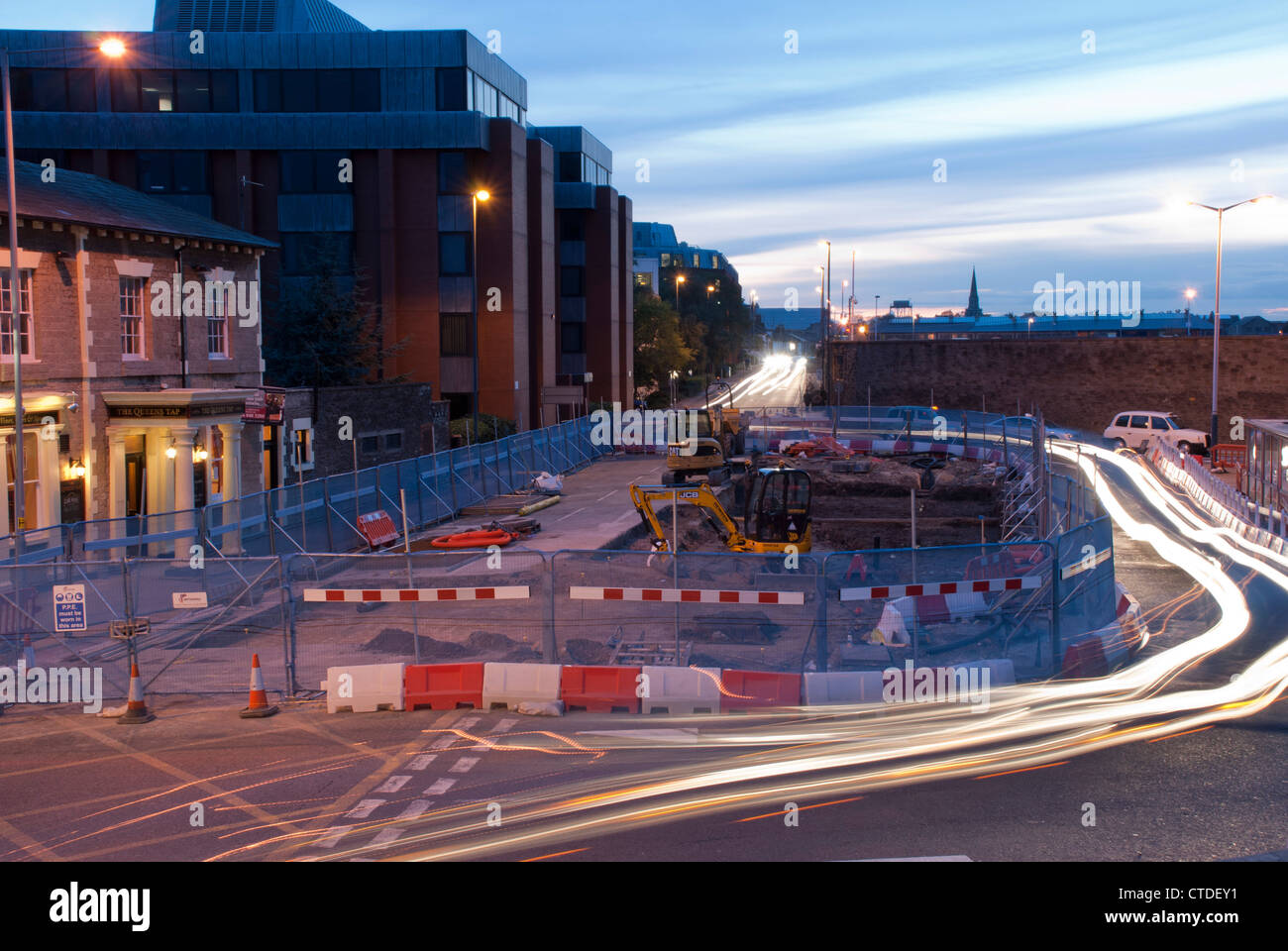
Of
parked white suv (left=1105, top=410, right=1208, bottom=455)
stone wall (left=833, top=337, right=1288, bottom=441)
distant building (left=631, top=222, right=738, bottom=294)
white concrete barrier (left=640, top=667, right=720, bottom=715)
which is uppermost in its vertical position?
distant building (left=631, top=222, right=738, bottom=294)

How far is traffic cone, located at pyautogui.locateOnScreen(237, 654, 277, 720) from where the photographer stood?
44.1ft

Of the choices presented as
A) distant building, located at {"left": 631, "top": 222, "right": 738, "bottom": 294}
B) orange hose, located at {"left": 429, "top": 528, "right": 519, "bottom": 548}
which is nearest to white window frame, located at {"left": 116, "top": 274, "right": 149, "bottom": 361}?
orange hose, located at {"left": 429, "top": 528, "right": 519, "bottom": 548}

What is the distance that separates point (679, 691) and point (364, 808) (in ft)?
14.5

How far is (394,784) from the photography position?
10.9 m

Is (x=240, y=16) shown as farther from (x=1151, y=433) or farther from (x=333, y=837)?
(x=333, y=837)

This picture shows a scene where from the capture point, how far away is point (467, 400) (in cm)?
5488

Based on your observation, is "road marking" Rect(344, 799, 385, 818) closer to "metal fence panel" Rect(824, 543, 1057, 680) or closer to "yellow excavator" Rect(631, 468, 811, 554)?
"metal fence panel" Rect(824, 543, 1057, 680)

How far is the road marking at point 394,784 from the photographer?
35.3 ft

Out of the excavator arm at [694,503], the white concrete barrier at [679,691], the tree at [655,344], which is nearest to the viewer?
the white concrete barrier at [679,691]

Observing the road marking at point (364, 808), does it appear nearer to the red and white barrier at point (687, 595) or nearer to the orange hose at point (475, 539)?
the red and white barrier at point (687, 595)

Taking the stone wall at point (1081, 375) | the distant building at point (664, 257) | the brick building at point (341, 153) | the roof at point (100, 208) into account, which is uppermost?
the distant building at point (664, 257)

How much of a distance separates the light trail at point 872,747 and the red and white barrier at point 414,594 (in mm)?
2730

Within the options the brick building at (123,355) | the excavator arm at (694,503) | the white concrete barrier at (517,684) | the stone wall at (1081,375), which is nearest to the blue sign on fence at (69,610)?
the white concrete barrier at (517,684)

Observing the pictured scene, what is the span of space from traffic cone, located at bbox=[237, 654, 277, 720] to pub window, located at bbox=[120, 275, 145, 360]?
1428 centimetres
